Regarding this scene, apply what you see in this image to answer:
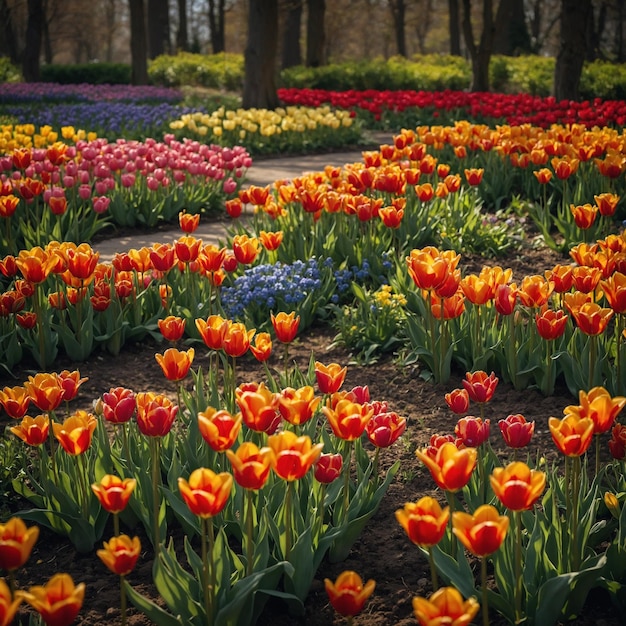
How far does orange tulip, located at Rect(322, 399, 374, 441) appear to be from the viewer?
7.97 ft

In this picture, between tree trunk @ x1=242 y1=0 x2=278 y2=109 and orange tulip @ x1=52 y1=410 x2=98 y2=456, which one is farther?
tree trunk @ x1=242 y1=0 x2=278 y2=109

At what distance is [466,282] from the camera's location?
3594 mm

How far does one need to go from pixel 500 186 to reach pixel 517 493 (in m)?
6.77

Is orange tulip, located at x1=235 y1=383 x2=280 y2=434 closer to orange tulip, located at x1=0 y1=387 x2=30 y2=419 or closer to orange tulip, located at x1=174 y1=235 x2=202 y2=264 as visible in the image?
orange tulip, located at x1=0 y1=387 x2=30 y2=419

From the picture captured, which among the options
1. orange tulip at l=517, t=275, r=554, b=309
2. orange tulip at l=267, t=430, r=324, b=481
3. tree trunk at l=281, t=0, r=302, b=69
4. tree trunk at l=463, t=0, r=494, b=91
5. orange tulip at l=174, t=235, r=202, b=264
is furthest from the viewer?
tree trunk at l=281, t=0, r=302, b=69

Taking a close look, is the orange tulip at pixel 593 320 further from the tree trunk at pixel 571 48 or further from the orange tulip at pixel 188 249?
the tree trunk at pixel 571 48

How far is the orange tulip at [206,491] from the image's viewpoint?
1941 millimetres

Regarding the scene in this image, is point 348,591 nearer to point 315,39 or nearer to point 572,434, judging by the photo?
point 572,434

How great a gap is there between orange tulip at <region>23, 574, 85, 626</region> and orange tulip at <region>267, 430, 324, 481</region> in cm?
58

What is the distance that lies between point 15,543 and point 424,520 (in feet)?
3.02

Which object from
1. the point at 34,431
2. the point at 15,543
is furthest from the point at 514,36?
the point at 15,543

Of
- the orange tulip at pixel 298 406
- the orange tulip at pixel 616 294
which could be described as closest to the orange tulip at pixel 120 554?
the orange tulip at pixel 298 406

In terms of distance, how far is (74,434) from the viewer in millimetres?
2492

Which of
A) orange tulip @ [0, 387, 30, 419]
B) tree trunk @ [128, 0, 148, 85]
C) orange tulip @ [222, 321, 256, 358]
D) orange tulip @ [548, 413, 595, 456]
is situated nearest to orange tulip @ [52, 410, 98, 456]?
orange tulip @ [0, 387, 30, 419]
